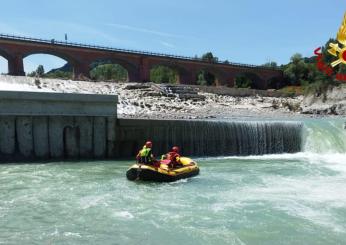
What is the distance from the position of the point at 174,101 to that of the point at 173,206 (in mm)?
30267

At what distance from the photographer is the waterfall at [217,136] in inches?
875

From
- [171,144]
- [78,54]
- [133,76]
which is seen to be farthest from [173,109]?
[133,76]

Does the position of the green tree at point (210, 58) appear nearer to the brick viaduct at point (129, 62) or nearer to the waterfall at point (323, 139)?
the brick viaduct at point (129, 62)

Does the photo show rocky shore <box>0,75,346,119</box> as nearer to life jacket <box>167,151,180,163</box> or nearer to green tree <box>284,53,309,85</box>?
life jacket <box>167,151,180,163</box>

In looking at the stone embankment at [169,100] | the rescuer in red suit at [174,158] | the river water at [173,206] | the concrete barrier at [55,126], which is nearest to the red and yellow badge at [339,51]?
the river water at [173,206]

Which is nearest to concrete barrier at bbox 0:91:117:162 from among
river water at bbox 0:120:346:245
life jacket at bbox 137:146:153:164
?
river water at bbox 0:120:346:245

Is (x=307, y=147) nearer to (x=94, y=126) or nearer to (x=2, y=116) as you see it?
(x=94, y=126)

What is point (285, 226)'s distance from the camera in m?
10.3

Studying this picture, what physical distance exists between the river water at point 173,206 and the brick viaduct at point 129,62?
32872mm

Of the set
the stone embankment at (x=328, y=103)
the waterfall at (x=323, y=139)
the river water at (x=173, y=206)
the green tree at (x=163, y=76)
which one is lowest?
the river water at (x=173, y=206)

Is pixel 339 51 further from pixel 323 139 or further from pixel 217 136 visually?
pixel 323 139

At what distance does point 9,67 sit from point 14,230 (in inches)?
1679

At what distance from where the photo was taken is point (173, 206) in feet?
39.5

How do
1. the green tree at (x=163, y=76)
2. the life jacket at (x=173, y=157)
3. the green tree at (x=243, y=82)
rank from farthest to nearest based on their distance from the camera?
the green tree at (x=163, y=76) → the green tree at (x=243, y=82) → the life jacket at (x=173, y=157)
